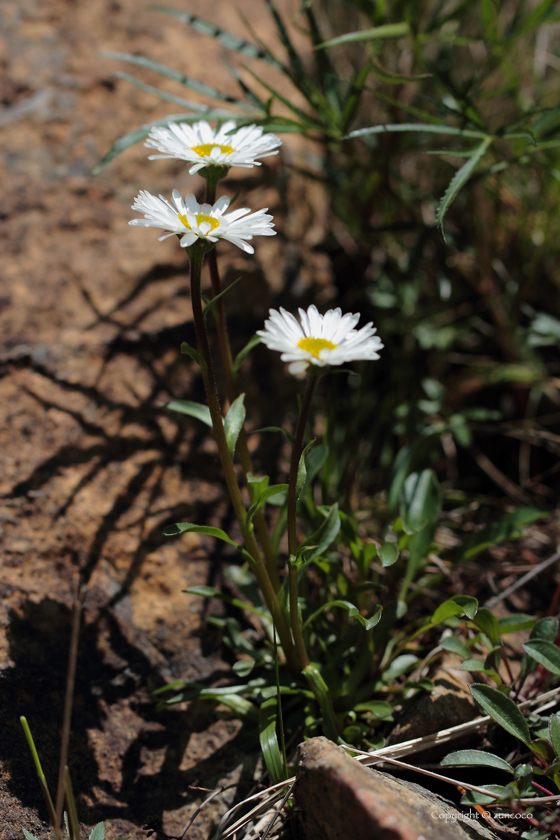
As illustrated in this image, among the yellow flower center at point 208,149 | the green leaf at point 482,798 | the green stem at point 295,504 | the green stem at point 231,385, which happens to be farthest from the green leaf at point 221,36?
the green leaf at point 482,798

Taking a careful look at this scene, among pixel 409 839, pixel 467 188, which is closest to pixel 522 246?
pixel 467 188

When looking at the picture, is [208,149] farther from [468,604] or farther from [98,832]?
[98,832]

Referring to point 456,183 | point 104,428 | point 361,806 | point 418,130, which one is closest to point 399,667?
point 361,806

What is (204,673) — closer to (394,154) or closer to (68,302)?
(68,302)

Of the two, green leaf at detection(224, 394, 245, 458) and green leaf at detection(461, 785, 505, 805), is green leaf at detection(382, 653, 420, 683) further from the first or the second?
green leaf at detection(224, 394, 245, 458)

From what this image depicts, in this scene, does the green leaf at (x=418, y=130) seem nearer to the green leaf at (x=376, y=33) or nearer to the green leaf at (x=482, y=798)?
the green leaf at (x=376, y=33)

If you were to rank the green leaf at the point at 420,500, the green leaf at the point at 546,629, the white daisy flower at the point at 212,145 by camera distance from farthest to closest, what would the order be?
the green leaf at the point at 420,500 < the green leaf at the point at 546,629 < the white daisy flower at the point at 212,145
